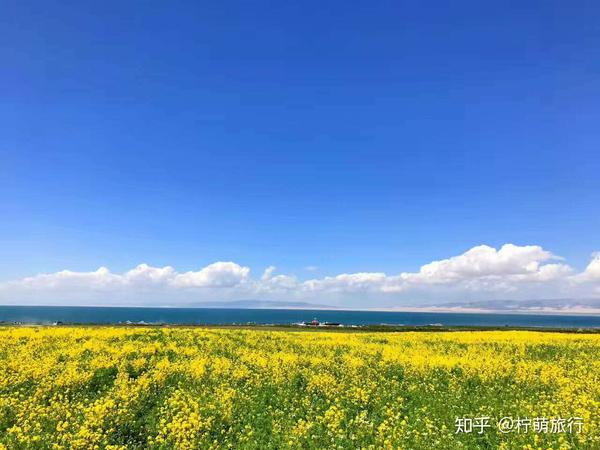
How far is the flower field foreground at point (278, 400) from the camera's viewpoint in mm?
9930

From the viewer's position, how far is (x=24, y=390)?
1439cm

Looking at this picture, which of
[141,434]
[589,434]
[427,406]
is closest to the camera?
[589,434]

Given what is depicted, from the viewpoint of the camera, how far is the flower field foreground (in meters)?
9.93

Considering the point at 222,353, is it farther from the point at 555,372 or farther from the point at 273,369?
the point at 555,372

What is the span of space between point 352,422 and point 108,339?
23.9 meters

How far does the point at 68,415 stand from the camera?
35.4 feet

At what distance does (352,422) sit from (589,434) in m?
5.90

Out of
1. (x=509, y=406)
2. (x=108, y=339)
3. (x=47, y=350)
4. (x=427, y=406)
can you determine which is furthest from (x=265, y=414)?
(x=108, y=339)

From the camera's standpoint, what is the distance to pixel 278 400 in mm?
13539

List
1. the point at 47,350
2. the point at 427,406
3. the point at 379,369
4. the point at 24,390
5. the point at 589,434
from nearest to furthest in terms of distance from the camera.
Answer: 1. the point at 589,434
2. the point at 427,406
3. the point at 24,390
4. the point at 379,369
5. the point at 47,350

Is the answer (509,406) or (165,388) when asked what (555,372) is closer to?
(509,406)

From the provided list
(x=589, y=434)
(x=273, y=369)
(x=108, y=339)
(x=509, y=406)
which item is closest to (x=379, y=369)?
(x=273, y=369)

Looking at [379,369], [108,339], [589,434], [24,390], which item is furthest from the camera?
[108,339]

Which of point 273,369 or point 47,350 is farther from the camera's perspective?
point 47,350
